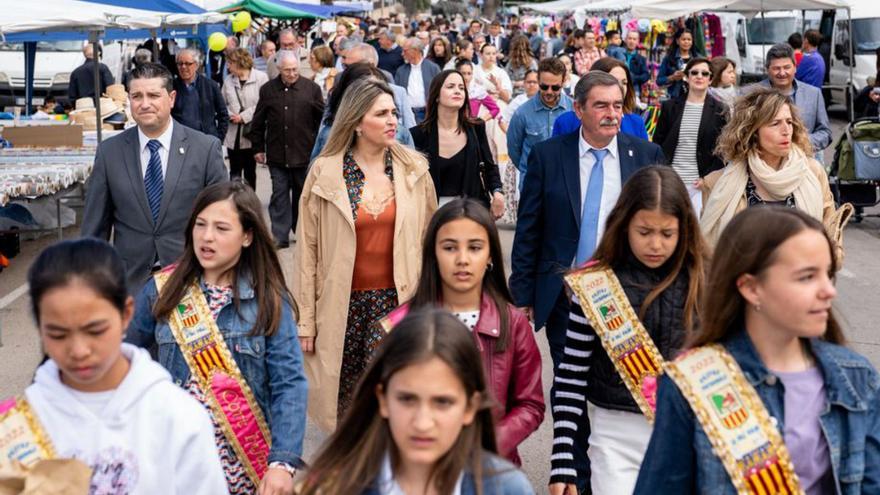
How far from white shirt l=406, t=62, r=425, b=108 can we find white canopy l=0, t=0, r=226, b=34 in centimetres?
328

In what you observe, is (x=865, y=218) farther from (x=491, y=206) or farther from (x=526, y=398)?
(x=526, y=398)

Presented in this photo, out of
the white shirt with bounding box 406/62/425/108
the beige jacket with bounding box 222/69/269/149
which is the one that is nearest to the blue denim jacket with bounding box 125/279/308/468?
the beige jacket with bounding box 222/69/269/149

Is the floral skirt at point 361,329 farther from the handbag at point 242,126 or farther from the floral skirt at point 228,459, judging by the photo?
the handbag at point 242,126

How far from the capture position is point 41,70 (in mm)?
24453

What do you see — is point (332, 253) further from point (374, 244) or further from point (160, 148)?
point (160, 148)

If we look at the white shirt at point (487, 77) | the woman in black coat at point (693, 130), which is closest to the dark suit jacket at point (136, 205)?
the woman in black coat at point (693, 130)

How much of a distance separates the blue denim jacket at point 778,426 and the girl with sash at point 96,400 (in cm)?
114

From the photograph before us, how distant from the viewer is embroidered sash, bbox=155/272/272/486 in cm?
421

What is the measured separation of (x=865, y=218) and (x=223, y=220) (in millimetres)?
11752

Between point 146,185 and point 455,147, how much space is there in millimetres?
2464

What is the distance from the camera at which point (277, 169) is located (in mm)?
12367

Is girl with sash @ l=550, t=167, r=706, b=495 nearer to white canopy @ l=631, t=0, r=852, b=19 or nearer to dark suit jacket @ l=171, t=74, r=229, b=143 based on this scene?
dark suit jacket @ l=171, t=74, r=229, b=143

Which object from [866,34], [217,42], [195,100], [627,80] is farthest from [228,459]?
[866,34]

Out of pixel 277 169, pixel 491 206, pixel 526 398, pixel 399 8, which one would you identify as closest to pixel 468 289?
pixel 526 398
